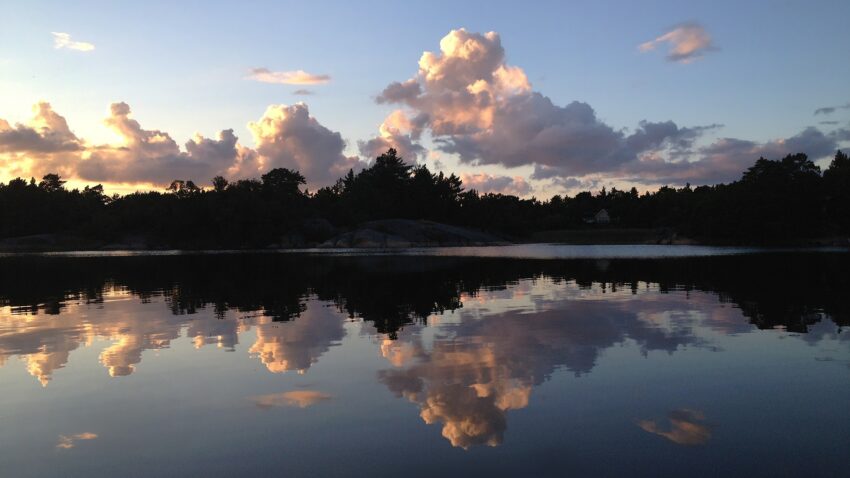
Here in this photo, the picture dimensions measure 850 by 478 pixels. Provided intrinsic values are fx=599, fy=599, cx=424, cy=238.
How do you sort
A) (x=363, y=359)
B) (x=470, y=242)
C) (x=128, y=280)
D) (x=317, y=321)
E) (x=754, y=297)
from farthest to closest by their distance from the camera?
1. (x=470, y=242)
2. (x=128, y=280)
3. (x=754, y=297)
4. (x=317, y=321)
5. (x=363, y=359)

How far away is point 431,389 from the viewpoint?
13547mm

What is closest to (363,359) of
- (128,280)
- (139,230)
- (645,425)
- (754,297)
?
(645,425)

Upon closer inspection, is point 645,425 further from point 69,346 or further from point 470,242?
point 470,242

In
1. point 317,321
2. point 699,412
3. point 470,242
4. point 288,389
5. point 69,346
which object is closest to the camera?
point 699,412

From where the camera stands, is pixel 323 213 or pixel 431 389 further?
pixel 323 213

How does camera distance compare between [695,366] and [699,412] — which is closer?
[699,412]

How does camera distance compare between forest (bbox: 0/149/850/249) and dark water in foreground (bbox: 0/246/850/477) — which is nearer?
dark water in foreground (bbox: 0/246/850/477)

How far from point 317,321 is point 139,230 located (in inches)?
6983

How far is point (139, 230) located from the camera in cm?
18175

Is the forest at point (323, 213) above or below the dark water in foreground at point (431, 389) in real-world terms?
above

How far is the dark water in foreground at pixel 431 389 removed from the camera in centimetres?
950

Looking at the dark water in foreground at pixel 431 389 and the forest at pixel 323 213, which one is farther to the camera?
the forest at pixel 323 213

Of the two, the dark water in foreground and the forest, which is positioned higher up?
the forest

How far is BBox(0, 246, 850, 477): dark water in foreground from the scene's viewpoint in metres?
9.50
